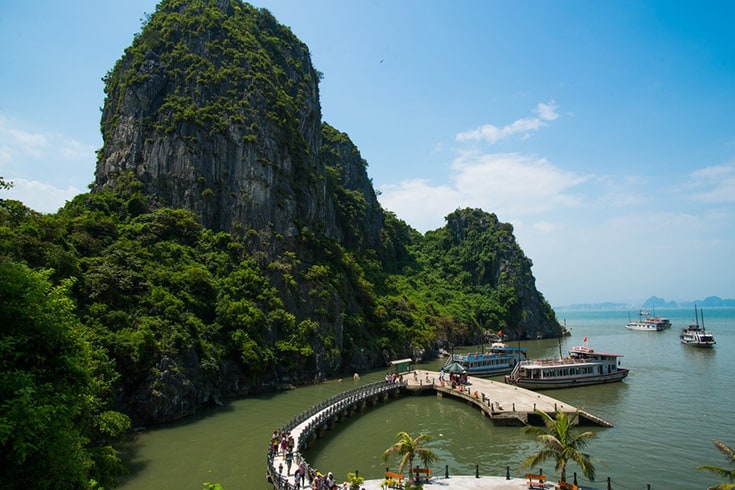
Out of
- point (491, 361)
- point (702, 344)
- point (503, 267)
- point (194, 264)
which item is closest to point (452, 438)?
point (491, 361)

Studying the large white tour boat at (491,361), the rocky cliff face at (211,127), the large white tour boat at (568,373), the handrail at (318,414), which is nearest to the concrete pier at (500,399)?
the handrail at (318,414)

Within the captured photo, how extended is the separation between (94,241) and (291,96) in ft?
180

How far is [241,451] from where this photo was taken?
3195 cm

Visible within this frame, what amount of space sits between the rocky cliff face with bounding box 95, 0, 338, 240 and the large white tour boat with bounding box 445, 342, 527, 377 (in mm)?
33827

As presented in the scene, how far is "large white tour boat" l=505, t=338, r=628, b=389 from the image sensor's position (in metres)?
55.4

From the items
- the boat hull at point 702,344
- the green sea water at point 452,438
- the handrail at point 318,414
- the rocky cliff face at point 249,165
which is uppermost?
the rocky cliff face at point 249,165

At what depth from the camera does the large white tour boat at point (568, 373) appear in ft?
182

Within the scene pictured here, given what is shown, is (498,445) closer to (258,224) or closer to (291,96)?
(258,224)

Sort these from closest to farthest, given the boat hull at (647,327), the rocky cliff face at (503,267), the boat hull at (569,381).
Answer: the boat hull at (569,381) → the rocky cliff face at (503,267) → the boat hull at (647,327)

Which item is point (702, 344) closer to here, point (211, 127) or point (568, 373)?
point (568, 373)

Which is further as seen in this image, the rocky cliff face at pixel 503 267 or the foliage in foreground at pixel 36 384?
the rocky cliff face at pixel 503 267

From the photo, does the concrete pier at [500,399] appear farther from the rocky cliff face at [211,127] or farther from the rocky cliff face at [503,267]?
the rocky cliff face at [503,267]

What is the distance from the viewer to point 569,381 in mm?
56250

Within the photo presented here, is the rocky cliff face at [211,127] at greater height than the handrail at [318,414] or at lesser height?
greater
